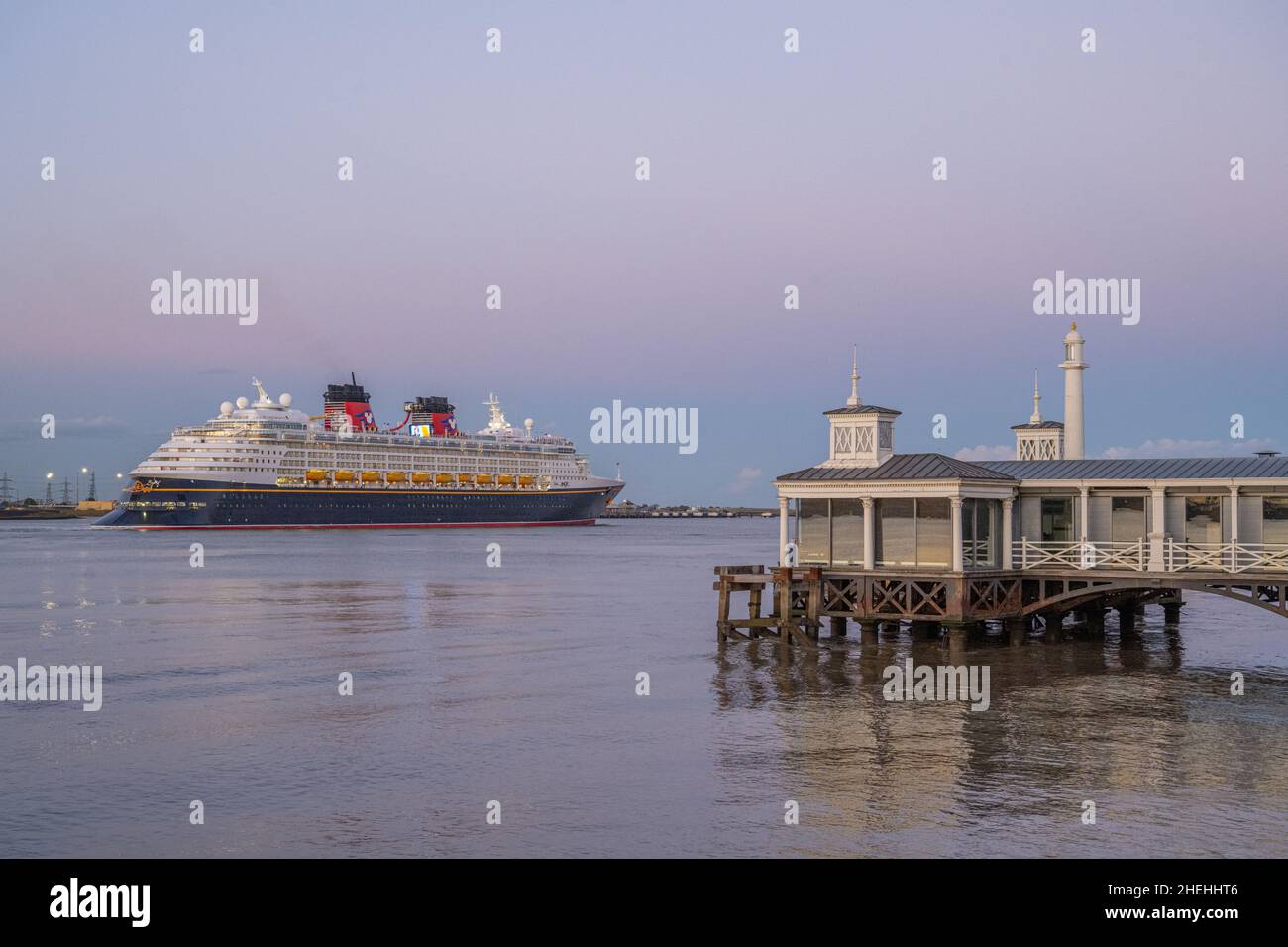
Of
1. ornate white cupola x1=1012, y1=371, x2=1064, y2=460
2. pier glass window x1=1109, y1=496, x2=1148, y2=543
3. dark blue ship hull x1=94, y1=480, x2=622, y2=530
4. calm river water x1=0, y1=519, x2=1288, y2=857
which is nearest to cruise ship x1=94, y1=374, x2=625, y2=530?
dark blue ship hull x1=94, y1=480, x2=622, y2=530

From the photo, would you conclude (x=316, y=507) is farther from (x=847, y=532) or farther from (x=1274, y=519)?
(x=1274, y=519)

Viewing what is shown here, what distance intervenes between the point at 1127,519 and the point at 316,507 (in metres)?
134

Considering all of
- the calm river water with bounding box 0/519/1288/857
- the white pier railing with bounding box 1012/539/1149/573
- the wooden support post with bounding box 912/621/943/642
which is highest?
the white pier railing with bounding box 1012/539/1149/573

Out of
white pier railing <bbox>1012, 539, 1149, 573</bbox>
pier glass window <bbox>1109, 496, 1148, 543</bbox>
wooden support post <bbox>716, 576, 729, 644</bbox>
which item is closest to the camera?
white pier railing <bbox>1012, 539, 1149, 573</bbox>

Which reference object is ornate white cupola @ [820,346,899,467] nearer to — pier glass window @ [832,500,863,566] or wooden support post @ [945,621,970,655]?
pier glass window @ [832,500,863,566]

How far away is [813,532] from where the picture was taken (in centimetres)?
3588

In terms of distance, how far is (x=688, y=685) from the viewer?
31.1m

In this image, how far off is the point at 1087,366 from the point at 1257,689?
64.7 ft

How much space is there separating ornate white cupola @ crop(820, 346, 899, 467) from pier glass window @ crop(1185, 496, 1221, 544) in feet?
25.9

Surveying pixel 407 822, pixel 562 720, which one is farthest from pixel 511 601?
pixel 407 822

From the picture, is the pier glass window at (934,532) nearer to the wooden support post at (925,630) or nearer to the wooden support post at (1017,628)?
the wooden support post at (1017,628)

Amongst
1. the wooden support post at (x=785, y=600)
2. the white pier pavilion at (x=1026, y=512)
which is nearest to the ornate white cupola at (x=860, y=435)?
the white pier pavilion at (x=1026, y=512)

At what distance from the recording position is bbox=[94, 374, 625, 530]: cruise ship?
149000 mm

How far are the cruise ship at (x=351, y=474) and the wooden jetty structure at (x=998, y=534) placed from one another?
12309 cm
